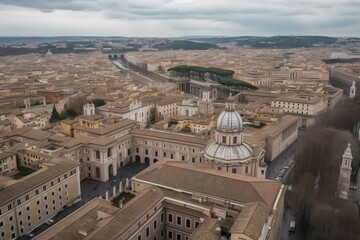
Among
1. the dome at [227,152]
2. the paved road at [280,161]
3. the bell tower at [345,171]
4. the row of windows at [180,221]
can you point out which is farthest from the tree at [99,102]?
the bell tower at [345,171]

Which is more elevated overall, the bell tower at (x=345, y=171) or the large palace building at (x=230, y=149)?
the large palace building at (x=230, y=149)

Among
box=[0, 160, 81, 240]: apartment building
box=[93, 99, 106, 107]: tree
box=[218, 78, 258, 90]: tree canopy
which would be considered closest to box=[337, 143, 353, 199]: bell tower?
box=[0, 160, 81, 240]: apartment building

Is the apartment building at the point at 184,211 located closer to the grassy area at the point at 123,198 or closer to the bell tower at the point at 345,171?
the grassy area at the point at 123,198

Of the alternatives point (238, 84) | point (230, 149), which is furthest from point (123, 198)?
point (238, 84)

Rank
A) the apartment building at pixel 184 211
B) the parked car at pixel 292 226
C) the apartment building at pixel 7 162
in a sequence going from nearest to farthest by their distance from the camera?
the apartment building at pixel 184 211, the parked car at pixel 292 226, the apartment building at pixel 7 162

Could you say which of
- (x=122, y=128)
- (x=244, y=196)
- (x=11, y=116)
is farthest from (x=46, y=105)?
(x=244, y=196)

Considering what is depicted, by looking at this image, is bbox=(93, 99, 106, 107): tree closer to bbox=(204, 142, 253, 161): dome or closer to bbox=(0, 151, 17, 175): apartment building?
bbox=(0, 151, 17, 175): apartment building
